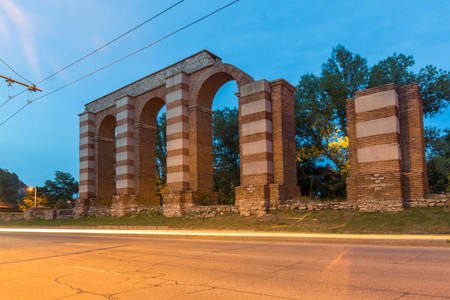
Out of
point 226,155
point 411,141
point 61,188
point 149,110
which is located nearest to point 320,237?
point 411,141

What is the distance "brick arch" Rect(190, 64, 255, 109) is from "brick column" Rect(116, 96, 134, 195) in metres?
7.09

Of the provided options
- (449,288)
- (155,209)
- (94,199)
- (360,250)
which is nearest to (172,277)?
(449,288)

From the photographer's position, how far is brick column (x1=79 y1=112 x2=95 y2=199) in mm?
32097

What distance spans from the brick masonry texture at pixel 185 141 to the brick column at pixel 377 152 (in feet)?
14.5

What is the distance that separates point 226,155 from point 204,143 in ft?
34.8

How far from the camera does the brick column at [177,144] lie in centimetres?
2327

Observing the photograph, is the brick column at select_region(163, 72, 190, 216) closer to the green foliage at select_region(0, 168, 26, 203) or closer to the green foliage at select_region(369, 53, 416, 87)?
the green foliage at select_region(369, 53, 416, 87)

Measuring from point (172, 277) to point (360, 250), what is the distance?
575 cm

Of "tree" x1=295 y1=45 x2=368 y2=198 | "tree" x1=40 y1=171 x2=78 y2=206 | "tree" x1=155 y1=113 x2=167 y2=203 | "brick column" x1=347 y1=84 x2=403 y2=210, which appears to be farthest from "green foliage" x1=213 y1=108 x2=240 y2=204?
"tree" x1=40 y1=171 x2=78 y2=206

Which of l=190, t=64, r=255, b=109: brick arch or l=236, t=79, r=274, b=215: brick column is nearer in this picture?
l=236, t=79, r=274, b=215: brick column

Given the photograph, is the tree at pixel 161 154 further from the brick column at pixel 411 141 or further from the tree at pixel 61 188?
the brick column at pixel 411 141

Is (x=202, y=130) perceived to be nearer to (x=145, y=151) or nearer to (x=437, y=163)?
(x=145, y=151)

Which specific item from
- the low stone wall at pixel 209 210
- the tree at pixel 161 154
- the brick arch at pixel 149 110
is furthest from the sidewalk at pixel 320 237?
the tree at pixel 161 154

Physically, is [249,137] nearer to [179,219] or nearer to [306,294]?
[179,219]
